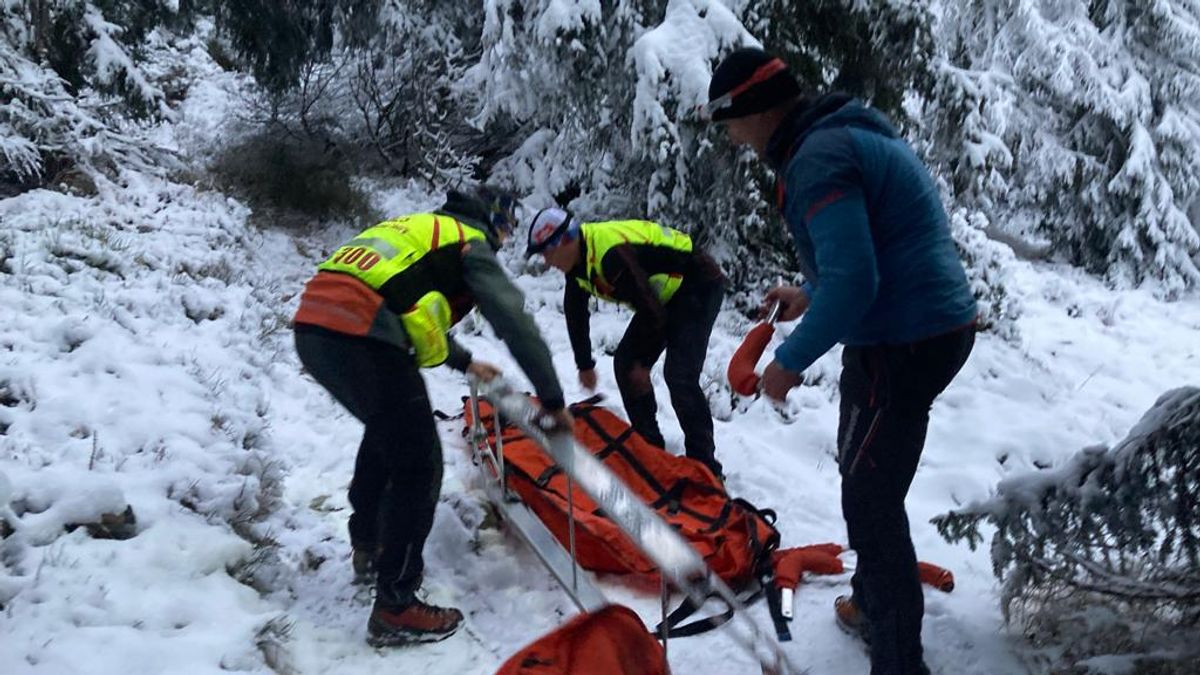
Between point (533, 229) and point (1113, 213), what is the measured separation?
9530 mm

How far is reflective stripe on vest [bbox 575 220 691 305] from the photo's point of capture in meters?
4.10

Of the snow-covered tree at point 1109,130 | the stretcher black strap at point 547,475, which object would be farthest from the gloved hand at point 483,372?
the snow-covered tree at point 1109,130

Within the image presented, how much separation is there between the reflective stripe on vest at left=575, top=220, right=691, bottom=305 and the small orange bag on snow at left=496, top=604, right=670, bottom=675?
6.81ft

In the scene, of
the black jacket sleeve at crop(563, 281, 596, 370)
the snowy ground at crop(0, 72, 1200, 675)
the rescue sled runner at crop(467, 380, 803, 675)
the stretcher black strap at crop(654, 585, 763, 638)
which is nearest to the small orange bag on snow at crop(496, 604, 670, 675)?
the rescue sled runner at crop(467, 380, 803, 675)

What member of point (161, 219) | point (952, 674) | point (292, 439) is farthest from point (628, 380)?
point (161, 219)

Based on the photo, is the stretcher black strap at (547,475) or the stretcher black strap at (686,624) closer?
the stretcher black strap at (686,624)

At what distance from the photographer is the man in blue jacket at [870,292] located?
7.23 feet

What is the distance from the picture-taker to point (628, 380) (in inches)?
177

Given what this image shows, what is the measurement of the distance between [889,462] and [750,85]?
3.83ft

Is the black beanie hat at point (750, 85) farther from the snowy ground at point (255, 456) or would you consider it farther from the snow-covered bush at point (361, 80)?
the snow-covered bush at point (361, 80)

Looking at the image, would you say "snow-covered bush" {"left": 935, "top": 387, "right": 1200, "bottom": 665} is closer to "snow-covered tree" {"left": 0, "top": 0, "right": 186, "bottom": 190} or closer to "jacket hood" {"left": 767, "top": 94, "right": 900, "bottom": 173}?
"jacket hood" {"left": 767, "top": 94, "right": 900, "bottom": 173}

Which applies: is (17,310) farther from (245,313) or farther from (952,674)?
(952,674)

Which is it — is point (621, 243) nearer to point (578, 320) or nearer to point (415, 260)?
point (578, 320)

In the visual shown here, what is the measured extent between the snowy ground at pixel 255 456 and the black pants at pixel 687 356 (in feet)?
1.69
